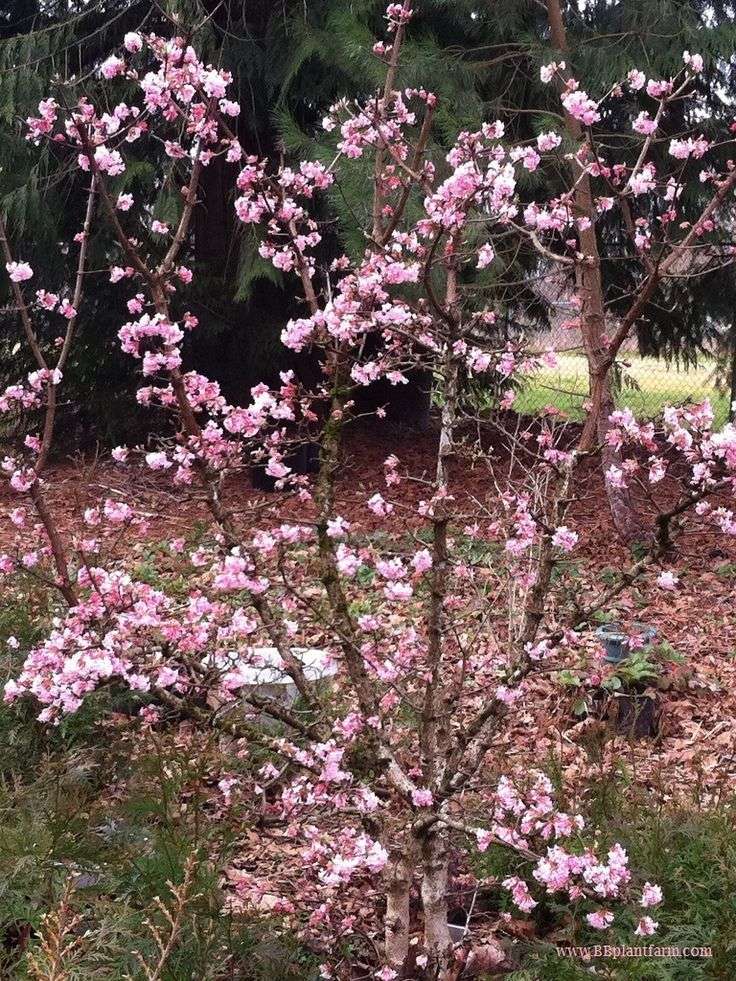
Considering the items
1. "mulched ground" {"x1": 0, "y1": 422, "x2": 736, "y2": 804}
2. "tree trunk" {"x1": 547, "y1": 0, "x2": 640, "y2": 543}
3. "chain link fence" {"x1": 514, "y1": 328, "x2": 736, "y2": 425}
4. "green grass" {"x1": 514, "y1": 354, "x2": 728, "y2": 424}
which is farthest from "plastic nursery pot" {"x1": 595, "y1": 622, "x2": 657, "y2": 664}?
"green grass" {"x1": 514, "y1": 354, "x2": 728, "y2": 424}

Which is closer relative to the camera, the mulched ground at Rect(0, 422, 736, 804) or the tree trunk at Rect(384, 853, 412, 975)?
the tree trunk at Rect(384, 853, 412, 975)

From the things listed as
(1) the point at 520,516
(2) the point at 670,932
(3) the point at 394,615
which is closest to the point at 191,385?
(1) the point at 520,516

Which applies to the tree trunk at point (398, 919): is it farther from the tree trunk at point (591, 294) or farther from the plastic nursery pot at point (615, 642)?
the tree trunk at point (591, 294)

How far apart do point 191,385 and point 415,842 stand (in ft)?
4.41

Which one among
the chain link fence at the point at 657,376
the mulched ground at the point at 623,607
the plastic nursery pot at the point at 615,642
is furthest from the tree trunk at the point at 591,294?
the chain link fence at the point at 657,376

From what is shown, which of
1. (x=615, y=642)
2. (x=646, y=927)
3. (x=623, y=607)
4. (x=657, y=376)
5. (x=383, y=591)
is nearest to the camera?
(x=646, y=927)

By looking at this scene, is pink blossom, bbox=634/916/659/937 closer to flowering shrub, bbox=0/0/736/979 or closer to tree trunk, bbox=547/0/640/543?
flowering shrub, bbox=0/0/736/979

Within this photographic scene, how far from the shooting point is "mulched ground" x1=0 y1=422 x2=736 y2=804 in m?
3.44

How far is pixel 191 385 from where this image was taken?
109 inches

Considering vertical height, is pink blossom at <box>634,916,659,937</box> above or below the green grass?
below

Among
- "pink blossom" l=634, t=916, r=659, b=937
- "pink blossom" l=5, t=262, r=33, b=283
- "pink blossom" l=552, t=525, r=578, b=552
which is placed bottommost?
"pink blossom" l=634, t=916, r=659, b=937

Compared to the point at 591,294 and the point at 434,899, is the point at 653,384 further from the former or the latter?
the point at 434,899

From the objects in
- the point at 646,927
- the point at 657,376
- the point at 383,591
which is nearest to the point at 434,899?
the point at 646,927

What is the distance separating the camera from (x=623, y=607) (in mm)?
4582
